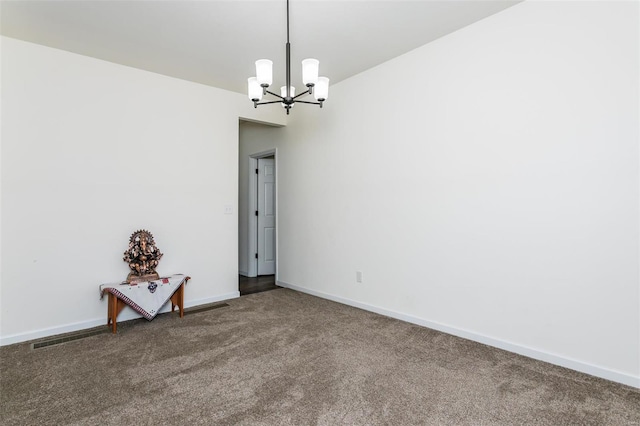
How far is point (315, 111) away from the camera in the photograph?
4.54 metres

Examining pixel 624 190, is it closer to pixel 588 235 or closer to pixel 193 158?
pixel 588 235

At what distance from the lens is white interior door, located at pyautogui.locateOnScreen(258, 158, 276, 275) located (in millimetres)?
5887

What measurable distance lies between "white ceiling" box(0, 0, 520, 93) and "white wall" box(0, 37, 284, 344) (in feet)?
1.19

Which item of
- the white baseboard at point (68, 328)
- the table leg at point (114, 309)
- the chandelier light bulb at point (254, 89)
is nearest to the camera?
the chandelier light bulb at point (254, 89)

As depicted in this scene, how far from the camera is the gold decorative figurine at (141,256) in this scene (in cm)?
359

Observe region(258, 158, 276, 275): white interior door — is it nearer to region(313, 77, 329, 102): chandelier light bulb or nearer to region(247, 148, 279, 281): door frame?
region(247, 148, 279, 281): door frame

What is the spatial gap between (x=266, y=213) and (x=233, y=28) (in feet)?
11.3

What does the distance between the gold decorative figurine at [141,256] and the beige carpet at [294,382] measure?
60 centimetres

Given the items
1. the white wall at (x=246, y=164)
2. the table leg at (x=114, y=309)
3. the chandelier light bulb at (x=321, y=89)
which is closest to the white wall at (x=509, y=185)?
the chandelier light bulb at (x=321, y=89)

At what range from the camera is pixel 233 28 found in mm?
2918

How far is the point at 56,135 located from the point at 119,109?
645 mm

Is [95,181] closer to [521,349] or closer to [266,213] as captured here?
[266,213]

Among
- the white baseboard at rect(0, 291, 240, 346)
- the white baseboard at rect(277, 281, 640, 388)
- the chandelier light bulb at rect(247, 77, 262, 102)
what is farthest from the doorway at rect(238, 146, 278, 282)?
the chandelier light bulb at rect(247, 77, 262, 102)

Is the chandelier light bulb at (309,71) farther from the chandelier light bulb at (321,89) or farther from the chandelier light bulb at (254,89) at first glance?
the chandelier light bulb at (254,89)
